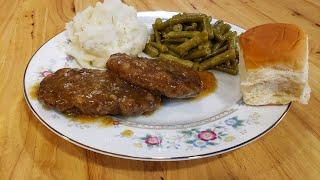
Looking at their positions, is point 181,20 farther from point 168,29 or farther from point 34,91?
point 34,91

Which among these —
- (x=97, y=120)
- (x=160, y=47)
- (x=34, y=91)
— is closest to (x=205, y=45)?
(x=160, y=47)

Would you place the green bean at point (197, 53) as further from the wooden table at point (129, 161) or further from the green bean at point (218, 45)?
the wooden table at point (129, 161)

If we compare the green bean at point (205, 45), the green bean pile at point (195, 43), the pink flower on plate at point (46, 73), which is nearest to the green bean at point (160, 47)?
the green bean pile at point (195, 43)

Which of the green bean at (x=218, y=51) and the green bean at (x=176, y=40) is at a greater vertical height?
the green bean at (x=176, y=40)

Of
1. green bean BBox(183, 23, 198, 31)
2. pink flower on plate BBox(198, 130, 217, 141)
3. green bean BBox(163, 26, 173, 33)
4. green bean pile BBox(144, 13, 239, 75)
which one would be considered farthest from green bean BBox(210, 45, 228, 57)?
pink flower on plate BBox(198, 130, 217, 141)

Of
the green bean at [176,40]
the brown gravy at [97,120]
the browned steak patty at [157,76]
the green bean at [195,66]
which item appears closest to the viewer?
the brown gravy at [97,120]

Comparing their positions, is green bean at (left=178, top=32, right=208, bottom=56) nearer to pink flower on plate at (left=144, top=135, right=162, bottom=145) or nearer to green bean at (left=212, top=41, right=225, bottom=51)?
green bean at (left=212, top=41, right=225, bottom=51)

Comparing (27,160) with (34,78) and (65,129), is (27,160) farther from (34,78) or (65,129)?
(34,78)
